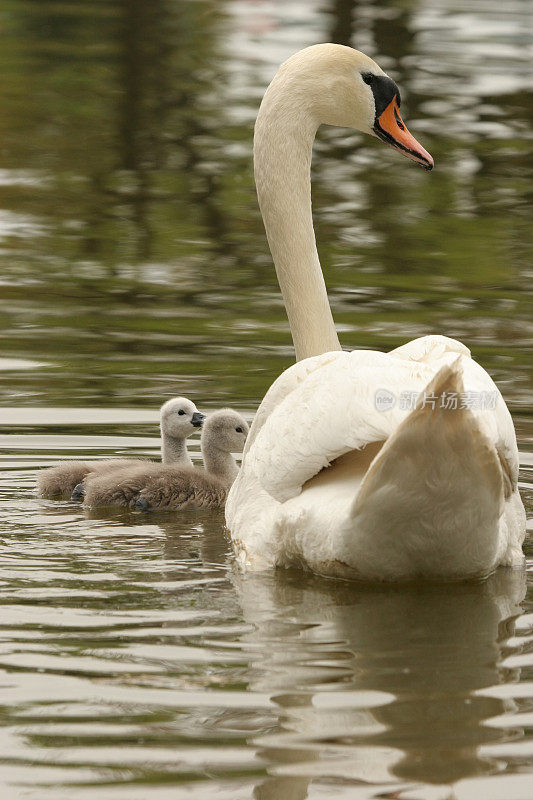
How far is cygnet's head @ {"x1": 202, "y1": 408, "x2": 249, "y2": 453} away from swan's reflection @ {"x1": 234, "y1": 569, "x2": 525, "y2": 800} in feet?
7.16

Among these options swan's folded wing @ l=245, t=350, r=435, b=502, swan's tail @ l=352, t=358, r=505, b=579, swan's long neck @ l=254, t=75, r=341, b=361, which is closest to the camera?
swan's tail @ l=352, t=358, r=505, b=579

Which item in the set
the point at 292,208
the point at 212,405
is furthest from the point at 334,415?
the point at 212,405

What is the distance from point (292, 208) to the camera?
7941 mm

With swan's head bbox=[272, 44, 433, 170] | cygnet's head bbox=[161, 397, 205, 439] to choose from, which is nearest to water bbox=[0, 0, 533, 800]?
cygnet's head bbox=[161, 397, 205, 439]

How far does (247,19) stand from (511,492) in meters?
31.8

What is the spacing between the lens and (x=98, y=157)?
2080cm

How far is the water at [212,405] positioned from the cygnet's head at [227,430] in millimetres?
495

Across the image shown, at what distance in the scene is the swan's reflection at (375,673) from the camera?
449cm

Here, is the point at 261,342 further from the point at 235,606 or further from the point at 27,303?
the point at 235,606

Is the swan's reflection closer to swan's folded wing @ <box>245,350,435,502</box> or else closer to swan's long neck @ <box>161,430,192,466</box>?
swan's folded wing @ <box>245,350,435,502</box>

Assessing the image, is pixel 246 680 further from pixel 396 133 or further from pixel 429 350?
pixel 396 133

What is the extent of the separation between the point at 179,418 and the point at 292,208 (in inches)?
54.4

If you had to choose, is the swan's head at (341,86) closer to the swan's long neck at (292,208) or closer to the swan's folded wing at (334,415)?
the swan's long neck at (292,208)

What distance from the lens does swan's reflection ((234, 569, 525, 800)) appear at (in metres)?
4.49
